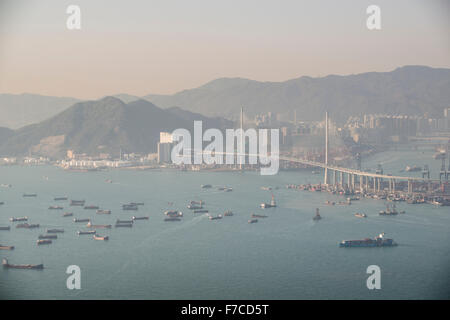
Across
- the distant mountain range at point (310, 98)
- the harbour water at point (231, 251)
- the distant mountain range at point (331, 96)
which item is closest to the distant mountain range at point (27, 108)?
the distant mountain range at point (310, 98)

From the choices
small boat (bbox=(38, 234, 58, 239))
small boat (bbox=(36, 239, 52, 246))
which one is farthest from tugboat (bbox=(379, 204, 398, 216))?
small boat (bbox=(36, 239, 52, 246))

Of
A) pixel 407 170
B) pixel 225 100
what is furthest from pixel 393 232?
pixel 225 100

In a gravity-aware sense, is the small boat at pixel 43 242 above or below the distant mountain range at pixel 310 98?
below

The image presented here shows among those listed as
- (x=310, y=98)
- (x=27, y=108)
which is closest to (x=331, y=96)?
(x=310, y=98)

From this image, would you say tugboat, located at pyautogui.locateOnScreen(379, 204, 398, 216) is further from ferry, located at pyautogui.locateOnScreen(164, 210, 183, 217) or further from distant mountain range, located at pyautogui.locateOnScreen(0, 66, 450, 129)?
distant mountain range, located at pyautogui.locateOnScreen(0, 66, 450, 129)

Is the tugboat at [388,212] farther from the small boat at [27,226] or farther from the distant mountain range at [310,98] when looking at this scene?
the distant mountain range at [310,98]
